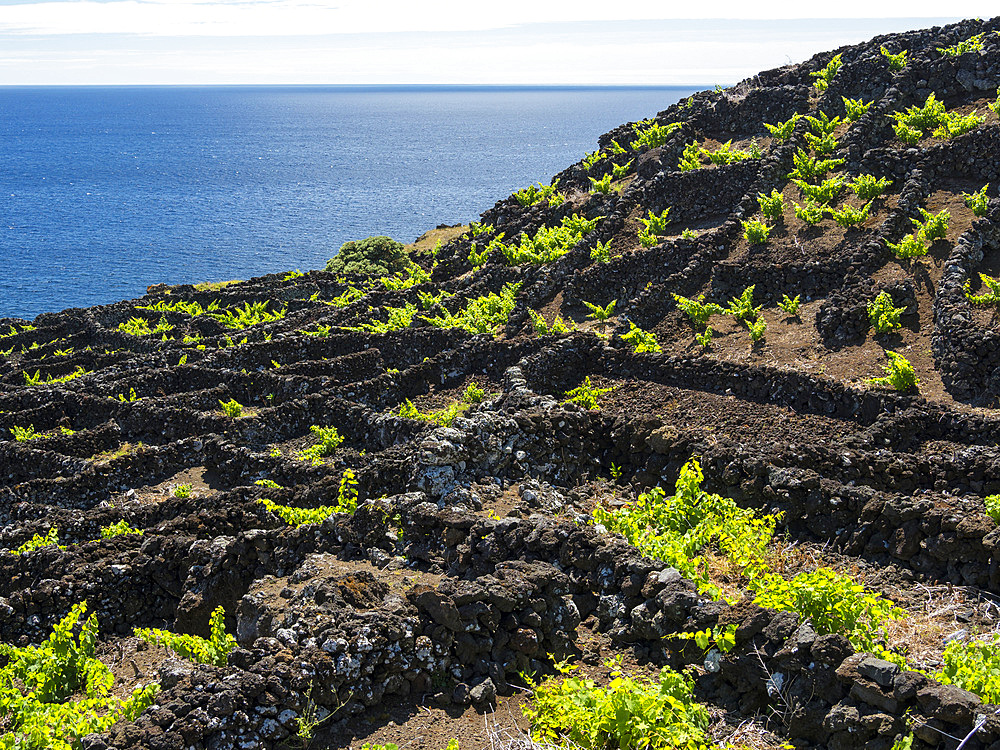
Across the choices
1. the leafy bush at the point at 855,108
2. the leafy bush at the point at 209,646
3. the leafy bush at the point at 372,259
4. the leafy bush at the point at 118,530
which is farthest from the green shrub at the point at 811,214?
the leafy bush at the point at 372,259

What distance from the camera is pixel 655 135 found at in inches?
1555

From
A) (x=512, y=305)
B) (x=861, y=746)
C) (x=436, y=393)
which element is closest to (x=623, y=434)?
(x=436, y=393)

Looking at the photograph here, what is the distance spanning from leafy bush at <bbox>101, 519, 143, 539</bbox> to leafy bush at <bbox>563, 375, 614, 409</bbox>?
1019 cm

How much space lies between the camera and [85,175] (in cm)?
17125

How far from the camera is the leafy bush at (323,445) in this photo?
21906 mm

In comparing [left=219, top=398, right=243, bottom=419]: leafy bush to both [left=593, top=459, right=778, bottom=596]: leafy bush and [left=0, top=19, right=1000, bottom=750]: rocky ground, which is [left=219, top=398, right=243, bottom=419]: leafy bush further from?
[left=593, top=459, right=778, bottom=596]: leafy bush

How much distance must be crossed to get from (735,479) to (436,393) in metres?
11.5

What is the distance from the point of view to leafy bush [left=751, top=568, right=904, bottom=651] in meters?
9.73

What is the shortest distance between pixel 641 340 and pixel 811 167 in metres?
12.6

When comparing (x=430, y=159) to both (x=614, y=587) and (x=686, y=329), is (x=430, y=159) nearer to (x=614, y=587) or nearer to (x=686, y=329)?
(x=686, y=329)

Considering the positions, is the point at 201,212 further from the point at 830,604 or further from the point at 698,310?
the point at 830,604

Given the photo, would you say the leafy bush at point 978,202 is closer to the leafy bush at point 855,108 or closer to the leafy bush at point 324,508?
the leafy bush at point 855,108

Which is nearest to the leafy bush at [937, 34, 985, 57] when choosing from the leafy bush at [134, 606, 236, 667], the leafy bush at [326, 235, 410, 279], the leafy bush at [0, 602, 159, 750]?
the leafy bush at [326, 235, 410, 279]

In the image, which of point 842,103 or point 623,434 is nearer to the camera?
point 623,434
